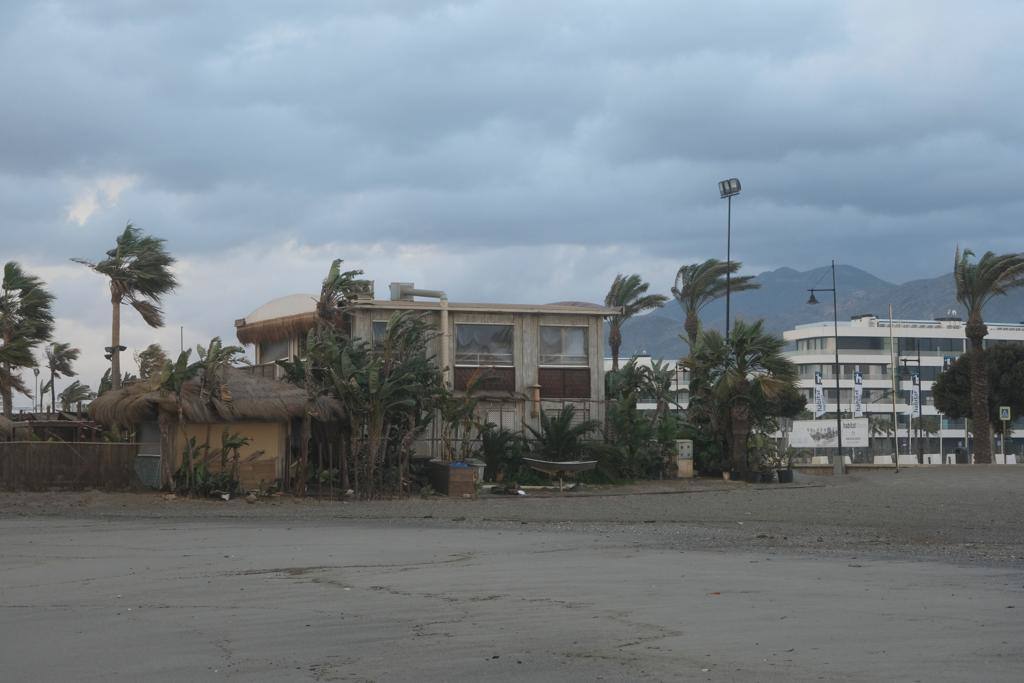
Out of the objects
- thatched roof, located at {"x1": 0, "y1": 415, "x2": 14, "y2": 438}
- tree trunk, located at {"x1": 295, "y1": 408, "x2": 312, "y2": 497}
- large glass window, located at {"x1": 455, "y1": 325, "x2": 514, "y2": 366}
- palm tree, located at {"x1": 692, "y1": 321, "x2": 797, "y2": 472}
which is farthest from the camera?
palm tree, located at {"x1": 692, "y1": 321, "x2": 797, "y2": 472}

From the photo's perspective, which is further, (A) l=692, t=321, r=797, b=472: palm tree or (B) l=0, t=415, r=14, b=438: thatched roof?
(A) l=692, t=321, r=797, b=472: palm tree

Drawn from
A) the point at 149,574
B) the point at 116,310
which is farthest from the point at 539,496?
the point at 149,574

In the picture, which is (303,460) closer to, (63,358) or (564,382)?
(564,382)

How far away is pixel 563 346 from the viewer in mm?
36000

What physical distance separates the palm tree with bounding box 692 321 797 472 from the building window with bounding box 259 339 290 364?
13.1 metres

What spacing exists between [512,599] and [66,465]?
19961mm

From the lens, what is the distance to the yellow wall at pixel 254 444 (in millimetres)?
28078

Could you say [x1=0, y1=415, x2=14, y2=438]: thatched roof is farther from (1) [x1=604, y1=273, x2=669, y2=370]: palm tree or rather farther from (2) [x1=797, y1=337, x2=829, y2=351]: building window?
(2) [x1=797, y1=337, x2=829, y2=351]: building window

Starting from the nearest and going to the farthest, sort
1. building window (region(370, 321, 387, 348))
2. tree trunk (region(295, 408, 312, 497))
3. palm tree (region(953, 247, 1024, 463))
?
tree trunk (region(295, 408, 312, 497)) → building window (region(370, 321, 387, 348)) → palm tree (region(953, 247, 1024, 463))

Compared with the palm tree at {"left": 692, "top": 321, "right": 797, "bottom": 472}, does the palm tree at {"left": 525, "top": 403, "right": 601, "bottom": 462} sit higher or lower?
lower

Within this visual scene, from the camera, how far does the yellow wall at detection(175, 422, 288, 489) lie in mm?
28078

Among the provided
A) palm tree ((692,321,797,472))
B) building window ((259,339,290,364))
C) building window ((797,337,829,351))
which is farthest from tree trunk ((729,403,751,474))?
building window ((797,337,829,351))

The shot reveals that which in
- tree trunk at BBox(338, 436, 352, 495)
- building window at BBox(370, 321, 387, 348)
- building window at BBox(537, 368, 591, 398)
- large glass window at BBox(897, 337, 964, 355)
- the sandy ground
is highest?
large glass window at BBox(897, 337, 964, 355)

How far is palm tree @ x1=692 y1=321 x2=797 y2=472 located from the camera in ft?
121
